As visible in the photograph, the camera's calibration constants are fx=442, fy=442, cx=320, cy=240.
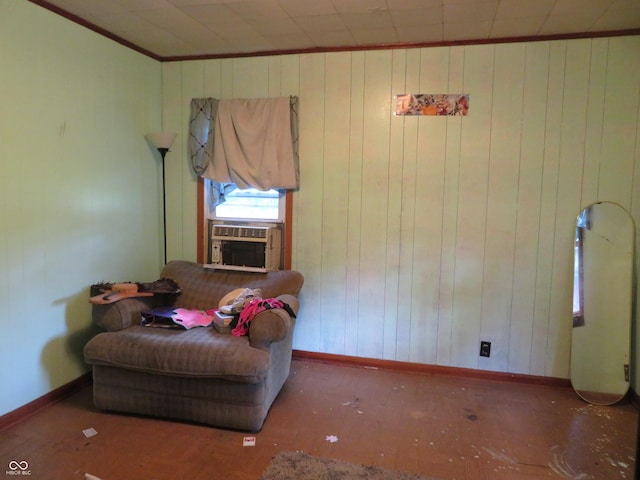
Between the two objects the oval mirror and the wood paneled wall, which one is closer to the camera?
the oval mirror

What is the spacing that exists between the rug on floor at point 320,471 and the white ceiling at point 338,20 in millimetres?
2482

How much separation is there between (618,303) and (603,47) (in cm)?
170

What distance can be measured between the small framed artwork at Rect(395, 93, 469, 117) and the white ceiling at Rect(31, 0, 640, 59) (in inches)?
14.6

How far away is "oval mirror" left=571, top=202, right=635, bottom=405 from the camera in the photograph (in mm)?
2902

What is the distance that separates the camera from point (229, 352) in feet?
7.89

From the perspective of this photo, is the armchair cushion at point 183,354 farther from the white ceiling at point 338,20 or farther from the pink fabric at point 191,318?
the white ceiling at point 338,20

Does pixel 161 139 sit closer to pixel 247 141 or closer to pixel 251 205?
pixel 247 141

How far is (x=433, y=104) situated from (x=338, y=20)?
91cm

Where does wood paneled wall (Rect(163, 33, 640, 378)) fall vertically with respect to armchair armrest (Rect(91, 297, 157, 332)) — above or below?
above

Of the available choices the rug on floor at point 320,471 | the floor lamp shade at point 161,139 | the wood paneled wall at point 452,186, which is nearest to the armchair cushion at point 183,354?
the rug on floor at point 320,471

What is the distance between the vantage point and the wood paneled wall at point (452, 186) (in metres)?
3.01

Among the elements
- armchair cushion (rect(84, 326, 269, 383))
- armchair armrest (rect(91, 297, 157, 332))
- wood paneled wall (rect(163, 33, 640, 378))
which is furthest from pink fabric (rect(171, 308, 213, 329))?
wood paneled wall (rect(163, 33, 640, 378))

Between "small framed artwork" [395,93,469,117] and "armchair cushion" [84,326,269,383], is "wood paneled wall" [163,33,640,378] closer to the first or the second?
"small framed artwork" [395,93,469,117]

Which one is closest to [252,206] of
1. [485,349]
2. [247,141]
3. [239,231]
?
[239,231]
